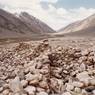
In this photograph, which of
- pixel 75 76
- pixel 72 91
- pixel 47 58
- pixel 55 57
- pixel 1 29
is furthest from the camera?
pixel 1 29

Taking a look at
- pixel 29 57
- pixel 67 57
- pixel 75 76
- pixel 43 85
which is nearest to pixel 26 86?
pixel 43 85

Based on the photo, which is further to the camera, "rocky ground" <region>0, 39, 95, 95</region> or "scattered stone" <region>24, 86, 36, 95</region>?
"rocky ground" <region>0, 39, 95, 95</region>

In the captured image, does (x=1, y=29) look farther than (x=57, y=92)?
Yes

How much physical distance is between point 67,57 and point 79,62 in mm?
1224

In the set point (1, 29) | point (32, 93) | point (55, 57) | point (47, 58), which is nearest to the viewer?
point (32, 93)

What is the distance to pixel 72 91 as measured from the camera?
7926mm

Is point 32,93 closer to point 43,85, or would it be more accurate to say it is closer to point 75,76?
point 43,85

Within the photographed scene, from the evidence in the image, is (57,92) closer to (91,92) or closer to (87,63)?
(91,92)

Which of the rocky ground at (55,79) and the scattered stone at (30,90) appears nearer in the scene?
the scattered stone at (30,90)

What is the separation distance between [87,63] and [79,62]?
537mm

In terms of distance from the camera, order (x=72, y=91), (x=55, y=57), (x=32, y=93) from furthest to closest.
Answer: (x=55, y=57), (x=72, y=91), (x=32, y=93)

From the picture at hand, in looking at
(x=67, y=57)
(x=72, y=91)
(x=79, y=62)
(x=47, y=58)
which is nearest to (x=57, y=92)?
(x=72, y=91)

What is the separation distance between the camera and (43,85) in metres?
8.02

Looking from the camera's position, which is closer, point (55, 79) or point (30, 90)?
point (30, 90)
